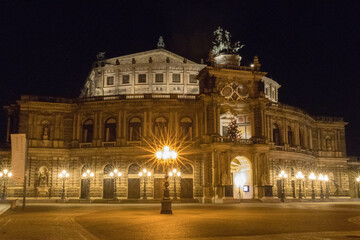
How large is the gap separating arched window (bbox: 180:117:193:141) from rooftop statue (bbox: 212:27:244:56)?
635 inches

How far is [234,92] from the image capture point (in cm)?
5466

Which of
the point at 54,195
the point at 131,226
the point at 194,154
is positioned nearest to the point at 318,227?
the point at 131,226

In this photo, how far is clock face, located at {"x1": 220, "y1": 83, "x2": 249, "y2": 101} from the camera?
54438 millimetres

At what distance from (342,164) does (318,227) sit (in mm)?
56685

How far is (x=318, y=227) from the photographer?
18.4 m

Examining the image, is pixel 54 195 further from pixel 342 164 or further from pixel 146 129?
pixel 342 164

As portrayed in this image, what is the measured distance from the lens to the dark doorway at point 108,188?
53594 mm

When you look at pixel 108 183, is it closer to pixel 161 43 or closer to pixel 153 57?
pixel 153 57

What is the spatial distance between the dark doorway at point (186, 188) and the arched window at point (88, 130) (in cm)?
1438

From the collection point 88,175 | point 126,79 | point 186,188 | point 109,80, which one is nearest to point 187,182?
point 186,188

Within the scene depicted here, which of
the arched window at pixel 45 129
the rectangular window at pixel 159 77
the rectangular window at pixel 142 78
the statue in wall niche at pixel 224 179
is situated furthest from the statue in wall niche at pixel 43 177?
the rectangular window at pixel 159 77

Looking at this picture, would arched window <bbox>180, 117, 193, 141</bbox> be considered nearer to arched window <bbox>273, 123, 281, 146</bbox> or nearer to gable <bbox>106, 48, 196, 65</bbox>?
arched window <bbox>273, 123, 281, 146</bbox>

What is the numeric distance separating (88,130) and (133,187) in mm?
10539

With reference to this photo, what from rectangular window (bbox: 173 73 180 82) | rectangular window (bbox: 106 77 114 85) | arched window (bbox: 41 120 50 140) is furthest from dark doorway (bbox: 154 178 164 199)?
rectangular window (bbox: 106 77 114 85)
